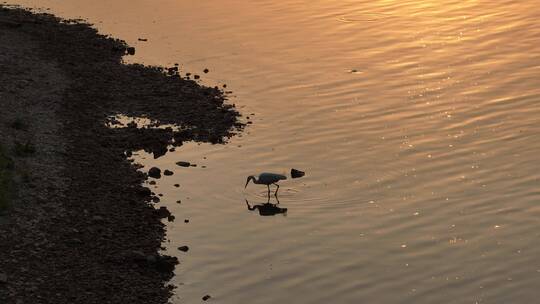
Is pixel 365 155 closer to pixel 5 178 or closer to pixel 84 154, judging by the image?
pixel 84 154

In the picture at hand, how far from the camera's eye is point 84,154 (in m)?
35.3

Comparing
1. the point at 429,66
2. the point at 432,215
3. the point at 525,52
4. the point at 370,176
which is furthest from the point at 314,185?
the point at 525,52

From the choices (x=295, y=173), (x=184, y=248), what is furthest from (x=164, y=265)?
(x=295, y=173)

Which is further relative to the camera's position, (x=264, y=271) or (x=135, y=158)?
(x=135, y=158)

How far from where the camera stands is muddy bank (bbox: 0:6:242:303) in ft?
86.5

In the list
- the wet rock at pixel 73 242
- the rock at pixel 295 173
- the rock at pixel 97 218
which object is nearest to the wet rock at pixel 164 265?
the wet rock at pixel 73 242

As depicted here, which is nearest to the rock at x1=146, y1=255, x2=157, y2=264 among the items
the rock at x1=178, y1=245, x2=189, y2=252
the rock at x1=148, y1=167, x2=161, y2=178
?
the rock at x1=178, y1=245, x2=189, y2=252

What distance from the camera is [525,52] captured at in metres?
47.9

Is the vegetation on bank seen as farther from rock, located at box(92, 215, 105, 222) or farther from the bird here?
the bird

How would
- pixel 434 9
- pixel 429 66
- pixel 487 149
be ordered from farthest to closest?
pixel 434 9, pixel 429 66, pixel 487 149

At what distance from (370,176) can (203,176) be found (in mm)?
5495

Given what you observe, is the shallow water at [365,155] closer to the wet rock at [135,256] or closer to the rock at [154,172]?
the rock at [154,172]

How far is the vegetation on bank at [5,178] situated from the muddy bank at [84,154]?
25 centimetres

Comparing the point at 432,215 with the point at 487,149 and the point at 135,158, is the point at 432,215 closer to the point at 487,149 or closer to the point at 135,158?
the point at 487,149
